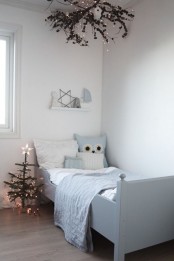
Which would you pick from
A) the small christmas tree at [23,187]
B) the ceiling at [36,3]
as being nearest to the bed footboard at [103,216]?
the small christmas tree at [23,187]

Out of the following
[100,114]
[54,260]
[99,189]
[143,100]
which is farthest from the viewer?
[100,114]

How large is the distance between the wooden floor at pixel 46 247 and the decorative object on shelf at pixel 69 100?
151cm

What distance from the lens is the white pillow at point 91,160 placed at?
3.32 meters

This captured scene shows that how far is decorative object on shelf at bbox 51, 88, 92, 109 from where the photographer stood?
3.46 meters

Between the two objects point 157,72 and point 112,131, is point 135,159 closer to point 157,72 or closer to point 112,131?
point 112,131

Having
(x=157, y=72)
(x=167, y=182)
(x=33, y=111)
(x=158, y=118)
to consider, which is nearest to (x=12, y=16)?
(x=33, y=111)

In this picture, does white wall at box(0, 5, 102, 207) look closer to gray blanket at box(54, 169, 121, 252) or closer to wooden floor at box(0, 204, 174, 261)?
wooden floor at box(0, 204, 174, 261)

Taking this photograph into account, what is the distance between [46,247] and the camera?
224 centimetres

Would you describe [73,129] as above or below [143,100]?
below

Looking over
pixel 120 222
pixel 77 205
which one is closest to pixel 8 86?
pixel 77 205

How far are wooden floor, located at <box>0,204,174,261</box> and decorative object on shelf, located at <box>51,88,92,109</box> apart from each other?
4.95 ft

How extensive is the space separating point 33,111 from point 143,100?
1.39m

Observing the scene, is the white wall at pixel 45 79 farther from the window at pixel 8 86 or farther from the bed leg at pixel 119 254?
the bed leg at pixel 119 254

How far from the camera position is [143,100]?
3.01 m
